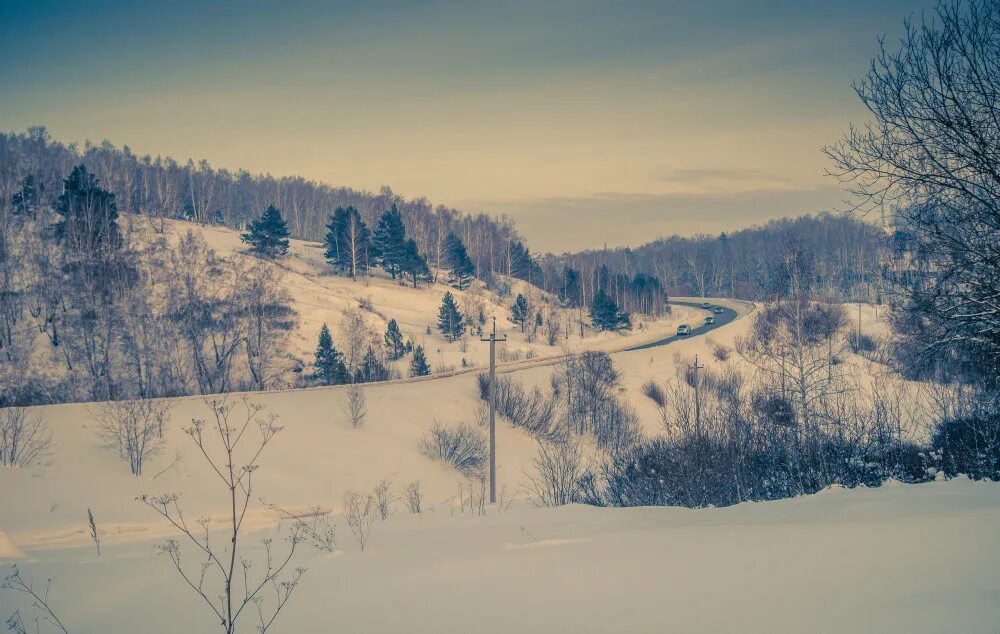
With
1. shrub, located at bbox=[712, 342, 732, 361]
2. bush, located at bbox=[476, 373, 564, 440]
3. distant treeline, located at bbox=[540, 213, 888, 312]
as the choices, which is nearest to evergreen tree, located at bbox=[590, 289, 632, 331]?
distant treeline, located at bbox=[540, 213, 888, 312]

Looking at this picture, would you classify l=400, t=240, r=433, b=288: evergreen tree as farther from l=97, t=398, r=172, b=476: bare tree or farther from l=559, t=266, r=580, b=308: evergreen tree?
l=97, t=398, r=172, b=476: bare tree

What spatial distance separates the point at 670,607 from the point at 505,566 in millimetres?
1854

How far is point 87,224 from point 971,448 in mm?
54196

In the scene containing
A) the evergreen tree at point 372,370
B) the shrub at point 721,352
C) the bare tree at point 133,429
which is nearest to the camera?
the bare tree at point 133,429

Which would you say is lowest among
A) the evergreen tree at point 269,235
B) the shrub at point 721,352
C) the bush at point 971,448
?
the shrub at point 721,352

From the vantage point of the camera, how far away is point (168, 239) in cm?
6309

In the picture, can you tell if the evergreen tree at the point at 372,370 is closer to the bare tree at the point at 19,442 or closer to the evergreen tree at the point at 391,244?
the bare tree at the point at 19,442

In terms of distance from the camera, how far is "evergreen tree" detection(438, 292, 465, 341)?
186 ft

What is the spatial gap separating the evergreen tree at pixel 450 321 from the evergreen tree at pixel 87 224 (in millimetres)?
26907

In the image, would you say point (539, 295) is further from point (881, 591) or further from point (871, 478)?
point (881, 591)

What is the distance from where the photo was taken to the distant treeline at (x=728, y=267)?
83125mm

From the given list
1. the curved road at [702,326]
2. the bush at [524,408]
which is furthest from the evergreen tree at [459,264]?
the bush at [524,408]

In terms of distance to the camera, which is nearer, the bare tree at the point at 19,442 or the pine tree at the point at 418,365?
the bare tree at the point at 19,442

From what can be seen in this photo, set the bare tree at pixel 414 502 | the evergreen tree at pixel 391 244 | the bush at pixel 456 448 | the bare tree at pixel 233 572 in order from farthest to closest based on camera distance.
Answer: the evergreen tree at pixel 391 244, the bush at pixel 456 448, the bare tree at pixel 414 502, the bare tree at pixel 233 572
